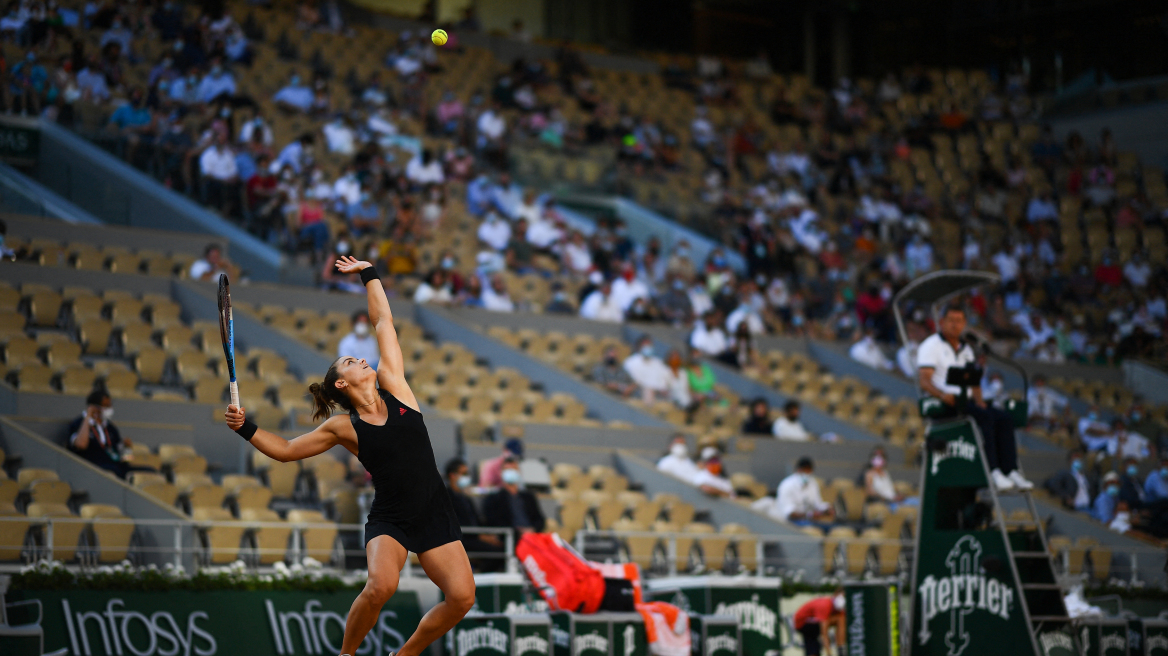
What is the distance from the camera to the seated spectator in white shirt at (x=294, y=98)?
22203 millimetres

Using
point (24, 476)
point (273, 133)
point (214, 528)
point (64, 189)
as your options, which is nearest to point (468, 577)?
point (214, 528)

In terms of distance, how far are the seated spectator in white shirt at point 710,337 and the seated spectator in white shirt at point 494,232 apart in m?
3.58

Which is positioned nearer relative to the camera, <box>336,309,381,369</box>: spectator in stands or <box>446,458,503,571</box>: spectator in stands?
<box>446,458,503,571</box>: spectator in stands

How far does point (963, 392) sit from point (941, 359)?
0.36 metres

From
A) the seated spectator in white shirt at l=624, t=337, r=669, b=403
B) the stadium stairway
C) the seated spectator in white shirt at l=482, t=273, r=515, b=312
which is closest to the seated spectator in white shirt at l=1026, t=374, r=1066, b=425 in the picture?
the seated spectator in white shirt at l=624, t=337, r=669, b=403

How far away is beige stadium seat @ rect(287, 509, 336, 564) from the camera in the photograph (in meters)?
13.0

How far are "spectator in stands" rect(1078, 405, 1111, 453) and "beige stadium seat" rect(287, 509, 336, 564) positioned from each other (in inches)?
537

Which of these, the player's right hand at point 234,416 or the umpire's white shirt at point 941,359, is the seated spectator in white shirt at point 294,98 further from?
the player's right hand at point 234,416

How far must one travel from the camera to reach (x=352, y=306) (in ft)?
61.8

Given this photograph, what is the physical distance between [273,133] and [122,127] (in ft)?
8.90

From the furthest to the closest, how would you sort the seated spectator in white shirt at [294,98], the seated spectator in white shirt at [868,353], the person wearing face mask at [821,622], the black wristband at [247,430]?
the seated spectator in white shirt at [868,353]
the seated spectator in white shirt at [294,98]
the person wearing face mask at [821,622]
the black wristband at [247,430]

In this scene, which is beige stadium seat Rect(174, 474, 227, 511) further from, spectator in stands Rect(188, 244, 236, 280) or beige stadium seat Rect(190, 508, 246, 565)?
spectator in stands Rect(188, 244, 236, 280)

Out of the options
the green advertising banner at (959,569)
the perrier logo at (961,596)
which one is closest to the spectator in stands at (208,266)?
the green advertising banner at (959,569)

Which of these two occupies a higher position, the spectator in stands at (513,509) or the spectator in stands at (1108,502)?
the spectator in stands at (513,509)
